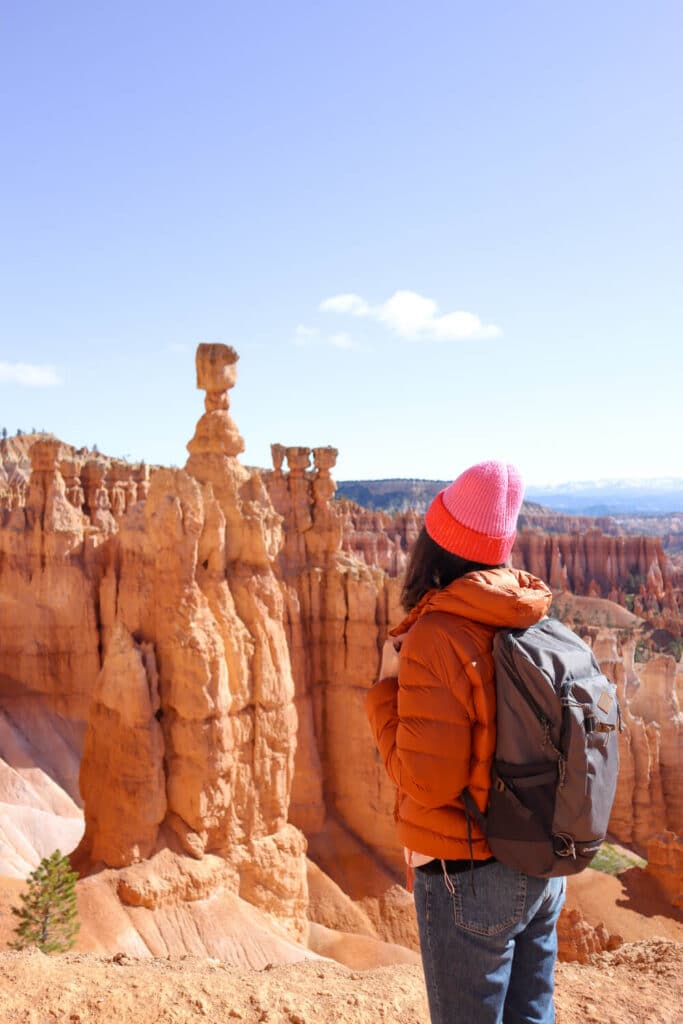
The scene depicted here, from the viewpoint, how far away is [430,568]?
3.24 m

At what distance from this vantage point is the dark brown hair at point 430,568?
3188 mm

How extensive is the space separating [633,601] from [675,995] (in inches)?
2762

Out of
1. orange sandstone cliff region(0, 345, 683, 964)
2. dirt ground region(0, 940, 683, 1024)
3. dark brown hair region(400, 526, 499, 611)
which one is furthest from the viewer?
orange sandstone cliff region(0, 345, 683, 964)

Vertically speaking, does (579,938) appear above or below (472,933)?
below

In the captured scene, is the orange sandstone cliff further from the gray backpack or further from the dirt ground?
the gray backpack

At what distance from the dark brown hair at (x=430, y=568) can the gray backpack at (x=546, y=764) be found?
0.47m

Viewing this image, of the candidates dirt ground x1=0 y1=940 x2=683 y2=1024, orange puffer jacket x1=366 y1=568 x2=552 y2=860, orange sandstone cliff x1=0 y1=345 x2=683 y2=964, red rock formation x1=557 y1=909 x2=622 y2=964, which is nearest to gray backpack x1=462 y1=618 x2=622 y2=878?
orange puffer jacket x1=366 y1=568 x2=552 y2=860

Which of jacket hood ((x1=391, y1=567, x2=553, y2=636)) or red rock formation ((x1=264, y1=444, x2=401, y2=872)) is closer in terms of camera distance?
jacket hood ((x1=391, y1=567, x2=553, y2=636))

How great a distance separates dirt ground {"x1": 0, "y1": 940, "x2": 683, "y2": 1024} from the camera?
5191 millimetres

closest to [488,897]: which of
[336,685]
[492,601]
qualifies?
[492,601]

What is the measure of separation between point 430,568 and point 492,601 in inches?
18.7

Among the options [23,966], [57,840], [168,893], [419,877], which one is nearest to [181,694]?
[168,893]

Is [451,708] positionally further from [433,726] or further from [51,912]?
[51,912]

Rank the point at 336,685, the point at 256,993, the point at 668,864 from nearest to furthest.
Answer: the point at 256,993
the point at 668,864
the point at 336,685
